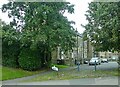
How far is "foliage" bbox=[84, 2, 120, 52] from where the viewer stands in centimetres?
2306

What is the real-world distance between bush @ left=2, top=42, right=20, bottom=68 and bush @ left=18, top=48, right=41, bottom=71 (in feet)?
3.05

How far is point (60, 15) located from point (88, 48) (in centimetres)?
5083

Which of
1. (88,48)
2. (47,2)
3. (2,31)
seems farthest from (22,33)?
(88,48)

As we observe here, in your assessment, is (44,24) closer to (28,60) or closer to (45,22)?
(45,22)

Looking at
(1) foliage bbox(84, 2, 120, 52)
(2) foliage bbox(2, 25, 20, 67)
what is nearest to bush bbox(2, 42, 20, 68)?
(2) foliage bbox(2, 25, 20, 67)

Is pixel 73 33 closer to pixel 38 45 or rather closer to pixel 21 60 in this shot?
pixel 38 45

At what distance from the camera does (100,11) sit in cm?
2641

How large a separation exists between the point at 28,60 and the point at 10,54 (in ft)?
8.03

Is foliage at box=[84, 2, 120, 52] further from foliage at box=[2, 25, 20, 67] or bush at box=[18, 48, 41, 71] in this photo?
foliage at box=[2, 25, 20, 67]

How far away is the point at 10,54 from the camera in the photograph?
102ft

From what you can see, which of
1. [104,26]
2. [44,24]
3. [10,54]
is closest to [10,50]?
[10,54]

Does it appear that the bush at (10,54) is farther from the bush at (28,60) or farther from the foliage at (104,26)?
the foliage at (104,26)

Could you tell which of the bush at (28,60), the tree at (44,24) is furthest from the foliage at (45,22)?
the bush at (28,60)

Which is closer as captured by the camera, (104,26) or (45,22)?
(104,26)
